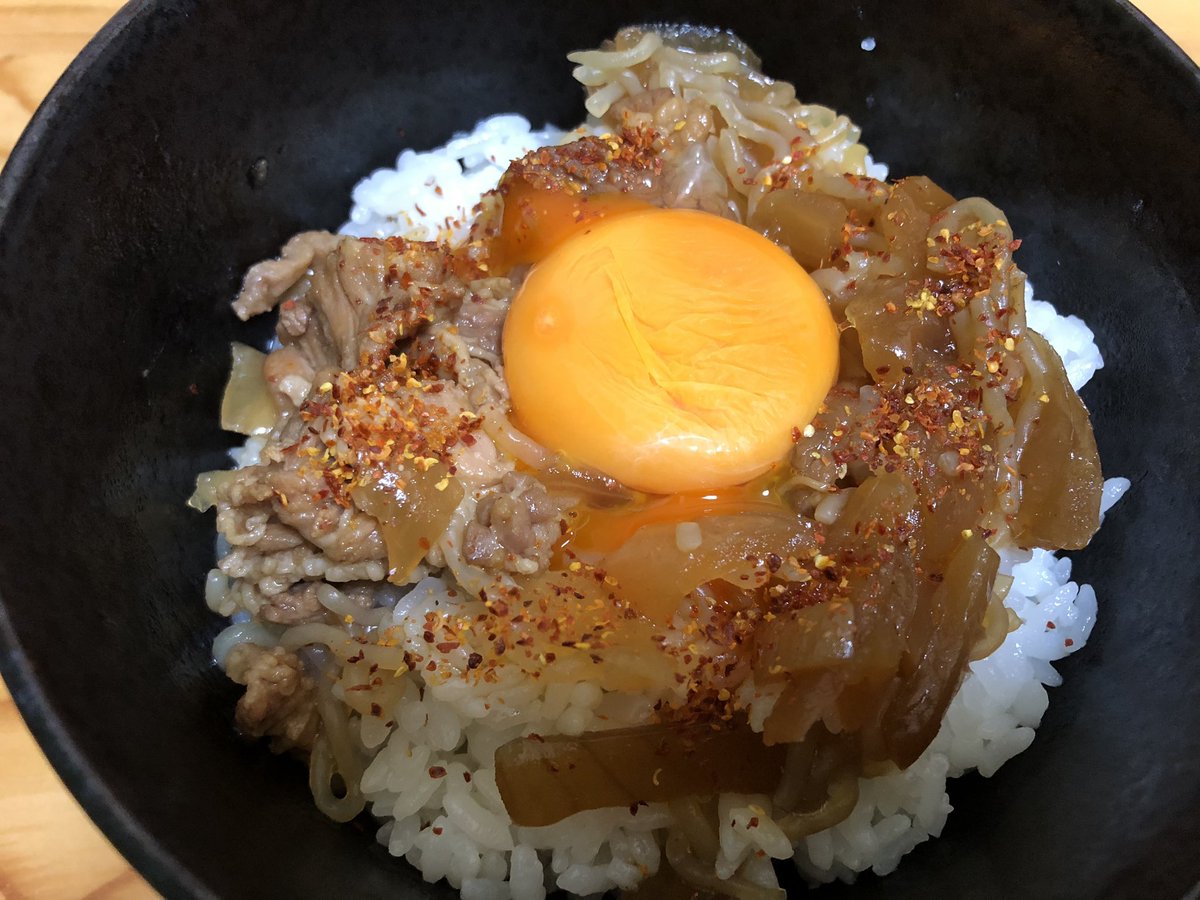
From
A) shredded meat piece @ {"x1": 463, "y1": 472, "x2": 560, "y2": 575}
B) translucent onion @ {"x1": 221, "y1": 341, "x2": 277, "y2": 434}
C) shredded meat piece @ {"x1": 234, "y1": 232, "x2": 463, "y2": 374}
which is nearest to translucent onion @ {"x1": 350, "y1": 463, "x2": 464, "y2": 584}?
shredded meat piece @ {"x1": 463, "y1": 472, "x2": 560, "y2": 575}

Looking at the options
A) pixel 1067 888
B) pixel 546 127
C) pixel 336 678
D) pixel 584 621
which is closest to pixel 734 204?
pixel 546 127

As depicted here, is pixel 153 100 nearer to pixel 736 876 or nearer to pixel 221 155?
pixel 221 155

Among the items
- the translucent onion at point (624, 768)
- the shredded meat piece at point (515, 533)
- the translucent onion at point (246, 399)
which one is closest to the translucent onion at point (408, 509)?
the shredded meat piece at point (515, 533)

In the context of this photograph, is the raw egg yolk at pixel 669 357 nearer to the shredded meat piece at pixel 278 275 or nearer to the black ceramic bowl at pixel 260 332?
the shredded meat piece at pixel 278 275

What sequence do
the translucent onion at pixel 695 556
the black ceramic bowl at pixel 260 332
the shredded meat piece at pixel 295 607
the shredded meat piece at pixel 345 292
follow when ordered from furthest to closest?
the shredded meat piece at pixel 345 292 < the shredded meat piece at pixel 295 607 < the translucent onion at pixel 695 556 < the black ceramic bowl at pixel 260 332

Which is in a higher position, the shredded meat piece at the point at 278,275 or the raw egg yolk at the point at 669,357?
the raw egg yolk at the point at 669,357

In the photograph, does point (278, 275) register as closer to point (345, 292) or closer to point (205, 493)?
point (345, 292)

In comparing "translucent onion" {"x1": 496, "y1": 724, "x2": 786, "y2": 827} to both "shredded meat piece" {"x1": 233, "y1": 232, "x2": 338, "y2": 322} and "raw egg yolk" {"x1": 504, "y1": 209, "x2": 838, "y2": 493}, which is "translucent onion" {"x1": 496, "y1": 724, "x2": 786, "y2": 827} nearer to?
"raw egg yolk" {"x1": 504, "y1": 209, "x2": 838, "y2": 493}

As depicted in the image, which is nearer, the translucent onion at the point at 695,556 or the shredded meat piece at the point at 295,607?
the translucent onion at the point at 695,556
